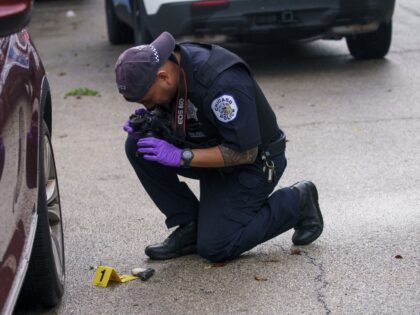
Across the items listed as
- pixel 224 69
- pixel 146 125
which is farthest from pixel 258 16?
pixel 224 69

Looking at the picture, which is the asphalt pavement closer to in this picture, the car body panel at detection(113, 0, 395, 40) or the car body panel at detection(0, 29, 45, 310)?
the car body panel at detection(113, 0, 395, 40)

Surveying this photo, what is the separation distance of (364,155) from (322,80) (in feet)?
8.14

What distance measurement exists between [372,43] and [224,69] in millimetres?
5299

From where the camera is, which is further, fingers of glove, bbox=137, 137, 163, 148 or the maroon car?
fingers of glove, bbox=137, 137, 163, 148

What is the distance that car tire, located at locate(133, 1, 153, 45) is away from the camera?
8.60m

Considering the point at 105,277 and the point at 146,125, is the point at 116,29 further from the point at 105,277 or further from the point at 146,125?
the point at 105,277

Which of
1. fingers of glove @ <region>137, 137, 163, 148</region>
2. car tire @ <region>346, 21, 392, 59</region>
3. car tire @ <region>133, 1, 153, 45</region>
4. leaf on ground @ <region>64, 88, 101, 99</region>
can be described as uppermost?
fingers of glove @ <region>137, 137, 163, 148</region>

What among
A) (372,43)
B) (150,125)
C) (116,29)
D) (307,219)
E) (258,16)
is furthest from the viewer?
(116,29)

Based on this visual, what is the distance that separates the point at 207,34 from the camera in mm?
8305

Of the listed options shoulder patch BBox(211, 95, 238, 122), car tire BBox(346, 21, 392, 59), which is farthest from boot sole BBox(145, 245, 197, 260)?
car tire BBox(346, 21, 392, 59)

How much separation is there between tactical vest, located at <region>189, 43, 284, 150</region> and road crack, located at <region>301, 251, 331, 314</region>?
1.81 feet

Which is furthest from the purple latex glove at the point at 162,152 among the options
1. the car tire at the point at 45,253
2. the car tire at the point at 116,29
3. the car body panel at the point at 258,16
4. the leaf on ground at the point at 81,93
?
the car tire at the point at 116,29

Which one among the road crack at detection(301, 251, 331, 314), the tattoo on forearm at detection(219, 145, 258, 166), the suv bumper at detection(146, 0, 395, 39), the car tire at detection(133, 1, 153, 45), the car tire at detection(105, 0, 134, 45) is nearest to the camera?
the road crack at detection(301, 251, 331, 314)

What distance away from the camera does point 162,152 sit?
4094 mm
